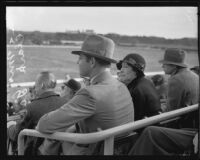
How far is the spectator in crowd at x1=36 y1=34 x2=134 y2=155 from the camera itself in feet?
7.18

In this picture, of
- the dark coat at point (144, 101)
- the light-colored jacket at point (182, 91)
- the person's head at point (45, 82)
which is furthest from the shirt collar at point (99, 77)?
the light-colored jacket at point (182, 91)

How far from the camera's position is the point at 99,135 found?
1.94 metres

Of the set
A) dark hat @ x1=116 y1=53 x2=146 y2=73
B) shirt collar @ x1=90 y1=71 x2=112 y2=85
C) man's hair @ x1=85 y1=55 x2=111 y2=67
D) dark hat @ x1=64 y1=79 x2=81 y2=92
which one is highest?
dark hat @ x1=116 y1=53 x2=146 y2=73

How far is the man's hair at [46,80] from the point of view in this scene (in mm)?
3592

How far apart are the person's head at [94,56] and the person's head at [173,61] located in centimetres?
147

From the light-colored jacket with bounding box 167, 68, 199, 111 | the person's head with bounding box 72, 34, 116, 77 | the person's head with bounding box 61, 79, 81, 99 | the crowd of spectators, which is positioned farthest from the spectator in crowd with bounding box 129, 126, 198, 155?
the person's head with bounding box 61, 79, 81, 99

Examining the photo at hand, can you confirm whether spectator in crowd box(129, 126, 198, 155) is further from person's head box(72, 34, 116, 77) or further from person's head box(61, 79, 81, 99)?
person's head box(61, 79, 81, 99)

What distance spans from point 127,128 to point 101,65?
2.13ft

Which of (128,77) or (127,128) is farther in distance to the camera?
(128,77)

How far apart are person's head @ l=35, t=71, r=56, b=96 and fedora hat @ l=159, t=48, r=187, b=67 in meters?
1.26

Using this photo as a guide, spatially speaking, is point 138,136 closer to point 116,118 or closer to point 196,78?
point 116,118
